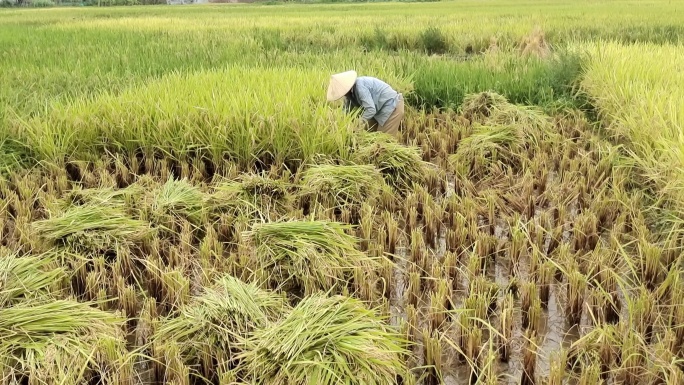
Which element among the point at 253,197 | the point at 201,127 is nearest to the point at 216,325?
the point at 253,197

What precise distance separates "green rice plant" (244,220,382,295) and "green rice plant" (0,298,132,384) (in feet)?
2.09

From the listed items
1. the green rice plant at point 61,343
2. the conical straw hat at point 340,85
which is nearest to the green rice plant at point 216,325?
the green rice plant at point 61,343

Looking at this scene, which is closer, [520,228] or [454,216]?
[520,228]

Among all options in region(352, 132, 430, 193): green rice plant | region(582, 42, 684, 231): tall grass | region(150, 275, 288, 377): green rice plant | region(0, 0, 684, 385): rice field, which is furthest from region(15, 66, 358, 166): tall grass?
region(582, 42, 684, 231): tall grass

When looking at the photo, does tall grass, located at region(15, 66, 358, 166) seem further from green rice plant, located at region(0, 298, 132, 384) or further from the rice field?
green rice plant, located at region(0, 298, 132, 384)

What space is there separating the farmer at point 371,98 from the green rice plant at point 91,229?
1.80m

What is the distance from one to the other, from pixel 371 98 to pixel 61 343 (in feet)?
9.26

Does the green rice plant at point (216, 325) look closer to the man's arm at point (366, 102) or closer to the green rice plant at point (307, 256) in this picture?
the green rice plant at point (307, 256)

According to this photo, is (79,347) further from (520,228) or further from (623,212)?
(623,212)

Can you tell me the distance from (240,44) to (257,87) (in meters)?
4.69

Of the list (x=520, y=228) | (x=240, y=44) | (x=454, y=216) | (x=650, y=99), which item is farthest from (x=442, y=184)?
(x=240, y=44)

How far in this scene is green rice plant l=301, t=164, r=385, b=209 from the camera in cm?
299

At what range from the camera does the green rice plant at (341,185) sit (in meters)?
2.99

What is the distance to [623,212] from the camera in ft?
8.92
